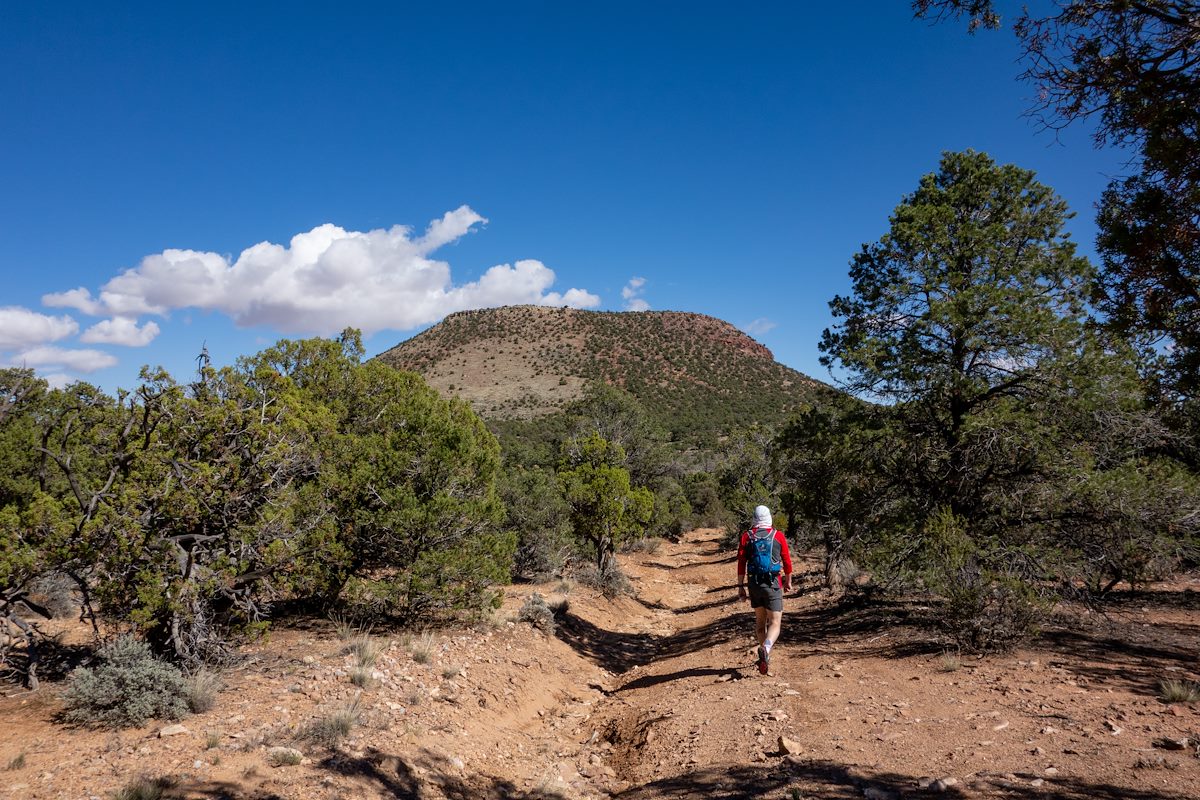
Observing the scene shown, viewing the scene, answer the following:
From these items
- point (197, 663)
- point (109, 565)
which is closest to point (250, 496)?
point (109, 565)

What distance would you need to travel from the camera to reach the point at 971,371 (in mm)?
9562

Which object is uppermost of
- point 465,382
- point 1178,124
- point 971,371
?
point 465,382

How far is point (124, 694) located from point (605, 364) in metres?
67.1

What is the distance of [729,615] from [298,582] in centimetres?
1012

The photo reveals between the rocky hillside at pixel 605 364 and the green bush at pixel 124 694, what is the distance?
5084cm

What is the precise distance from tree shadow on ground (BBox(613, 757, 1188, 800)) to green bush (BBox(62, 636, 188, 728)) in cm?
493

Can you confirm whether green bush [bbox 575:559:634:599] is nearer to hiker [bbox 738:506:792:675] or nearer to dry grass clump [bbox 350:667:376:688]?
hiker [bbox 738:506:792:675]

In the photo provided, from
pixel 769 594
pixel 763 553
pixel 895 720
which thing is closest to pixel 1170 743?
pixel 895 720

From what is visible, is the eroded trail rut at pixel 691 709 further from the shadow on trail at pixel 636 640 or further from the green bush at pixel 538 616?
the green bush at pixel 538 616

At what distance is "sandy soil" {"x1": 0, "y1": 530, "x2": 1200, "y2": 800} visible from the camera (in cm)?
472

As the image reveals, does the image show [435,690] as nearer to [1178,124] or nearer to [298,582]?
[298,582]

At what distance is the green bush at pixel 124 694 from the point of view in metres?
6.04

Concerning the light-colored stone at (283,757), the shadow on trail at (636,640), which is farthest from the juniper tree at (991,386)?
the light-colored stone at (283,757)

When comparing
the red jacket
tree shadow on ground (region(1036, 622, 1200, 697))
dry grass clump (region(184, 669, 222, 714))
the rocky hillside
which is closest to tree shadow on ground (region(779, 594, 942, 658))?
tree shadow on ground (region(1036, 622, 1200, 697))
